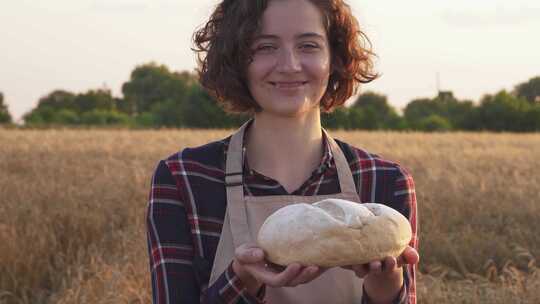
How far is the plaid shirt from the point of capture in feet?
5.63

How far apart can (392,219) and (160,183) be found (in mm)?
602

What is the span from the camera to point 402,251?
1557mm

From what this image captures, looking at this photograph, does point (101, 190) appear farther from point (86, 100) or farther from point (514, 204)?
point (86, 100)

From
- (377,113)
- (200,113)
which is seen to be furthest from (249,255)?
(377,113)

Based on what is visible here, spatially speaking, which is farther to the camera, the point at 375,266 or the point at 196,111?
the point at 196,111

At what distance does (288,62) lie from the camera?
168cm

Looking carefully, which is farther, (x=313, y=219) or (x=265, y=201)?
(x=265, y=201)

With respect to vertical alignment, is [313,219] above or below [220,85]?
below

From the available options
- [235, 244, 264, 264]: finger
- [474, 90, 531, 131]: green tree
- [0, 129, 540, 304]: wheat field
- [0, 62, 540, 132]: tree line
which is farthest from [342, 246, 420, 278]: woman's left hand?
[474, 90, 531, 131]: green tree

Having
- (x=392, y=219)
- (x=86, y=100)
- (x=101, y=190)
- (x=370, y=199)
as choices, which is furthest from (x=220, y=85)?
(x=86, y=100)

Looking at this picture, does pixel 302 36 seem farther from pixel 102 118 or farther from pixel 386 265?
pixel 102 118

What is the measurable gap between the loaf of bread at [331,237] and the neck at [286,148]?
0.88ft

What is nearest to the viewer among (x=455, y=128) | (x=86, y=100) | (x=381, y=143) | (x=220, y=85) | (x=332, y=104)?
(x=220, y=85)

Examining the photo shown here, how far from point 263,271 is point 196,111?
3294 cm
